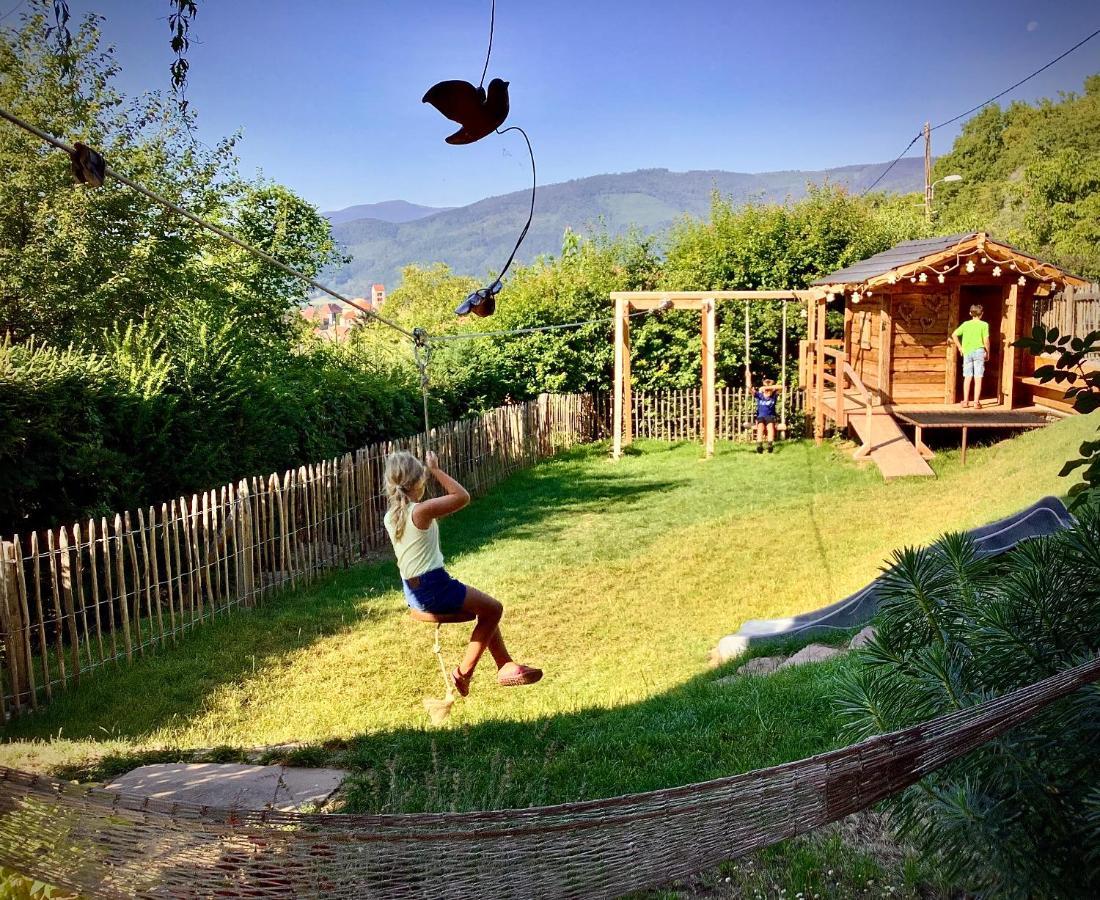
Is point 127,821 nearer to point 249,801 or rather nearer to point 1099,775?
point 1099,775

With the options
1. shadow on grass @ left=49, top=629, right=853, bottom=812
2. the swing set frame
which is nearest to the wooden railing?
the swing set frame

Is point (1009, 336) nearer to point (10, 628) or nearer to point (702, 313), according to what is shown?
point (702, 313)

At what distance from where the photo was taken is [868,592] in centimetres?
659

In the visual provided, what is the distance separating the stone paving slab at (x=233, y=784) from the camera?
3982 millimetres

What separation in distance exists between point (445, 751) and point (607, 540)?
19.5 feet

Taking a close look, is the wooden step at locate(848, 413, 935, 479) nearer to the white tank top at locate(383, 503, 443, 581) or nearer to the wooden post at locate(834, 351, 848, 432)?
the wooden post at locate(834, 351, 848, 432)

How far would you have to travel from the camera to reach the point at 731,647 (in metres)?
6.49

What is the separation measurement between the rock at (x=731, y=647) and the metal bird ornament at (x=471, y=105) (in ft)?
16.3

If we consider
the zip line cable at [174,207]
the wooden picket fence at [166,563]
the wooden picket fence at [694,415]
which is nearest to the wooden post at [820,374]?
the wooden picket fence at [694,415]

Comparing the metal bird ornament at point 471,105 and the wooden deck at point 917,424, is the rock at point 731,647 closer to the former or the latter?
the metal bird ornament at point 471,105

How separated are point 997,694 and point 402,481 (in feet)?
11.1

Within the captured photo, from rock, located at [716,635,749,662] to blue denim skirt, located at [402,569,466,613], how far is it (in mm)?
2509

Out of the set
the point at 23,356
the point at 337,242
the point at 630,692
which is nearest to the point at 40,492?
the point at 23,356

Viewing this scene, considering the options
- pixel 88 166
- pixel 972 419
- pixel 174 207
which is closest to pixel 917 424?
pixel 972 419
